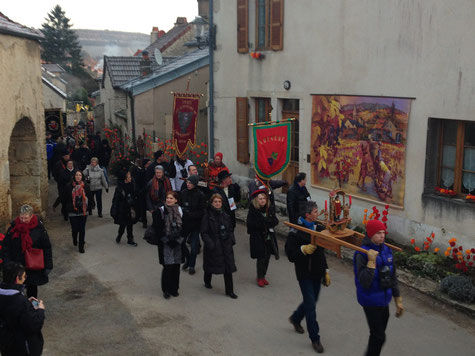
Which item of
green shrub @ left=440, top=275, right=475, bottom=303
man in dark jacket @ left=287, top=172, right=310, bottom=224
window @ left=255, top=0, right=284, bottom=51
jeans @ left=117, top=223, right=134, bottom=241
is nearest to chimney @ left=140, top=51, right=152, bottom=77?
window @ left=255, top=0, right=284, bottom=51

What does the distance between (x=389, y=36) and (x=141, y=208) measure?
246 inches

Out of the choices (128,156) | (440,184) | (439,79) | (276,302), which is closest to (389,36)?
(439,79)

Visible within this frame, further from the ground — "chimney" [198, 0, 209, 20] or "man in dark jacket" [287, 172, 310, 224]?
"chimney" [198, 0, 209, 20]

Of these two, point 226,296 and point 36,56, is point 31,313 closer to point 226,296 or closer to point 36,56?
point 226,296

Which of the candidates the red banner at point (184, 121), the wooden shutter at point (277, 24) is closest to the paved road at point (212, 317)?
the red banner at point (184, 121)

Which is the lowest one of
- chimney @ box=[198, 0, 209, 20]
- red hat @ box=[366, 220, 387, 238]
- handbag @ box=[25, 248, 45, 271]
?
handbag @ box=[25, 248, 45, 271]

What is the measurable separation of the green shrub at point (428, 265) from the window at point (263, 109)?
18.8 ft

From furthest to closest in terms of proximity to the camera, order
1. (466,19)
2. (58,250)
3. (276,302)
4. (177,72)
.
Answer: (177,72), (58,250), (466,19), (276,302)

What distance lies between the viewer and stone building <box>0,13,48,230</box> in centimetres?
1088

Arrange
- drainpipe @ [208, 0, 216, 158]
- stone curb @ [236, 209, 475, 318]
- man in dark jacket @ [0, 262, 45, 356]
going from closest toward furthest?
1. man in dark jacket @ [0, 262, 45, 356]
2. stone curb @ [236, 209, 475, 318]
3. drainpipe @ [208, 0, 216, 158]

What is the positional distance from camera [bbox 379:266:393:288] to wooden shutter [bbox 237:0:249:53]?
9.51 m

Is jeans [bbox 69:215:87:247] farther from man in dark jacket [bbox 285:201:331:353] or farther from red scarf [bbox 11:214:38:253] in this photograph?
man in dark jacket [bbox 285:201:331:353]

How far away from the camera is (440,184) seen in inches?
379

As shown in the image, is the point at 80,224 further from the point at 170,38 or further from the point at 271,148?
the point at 170,38
